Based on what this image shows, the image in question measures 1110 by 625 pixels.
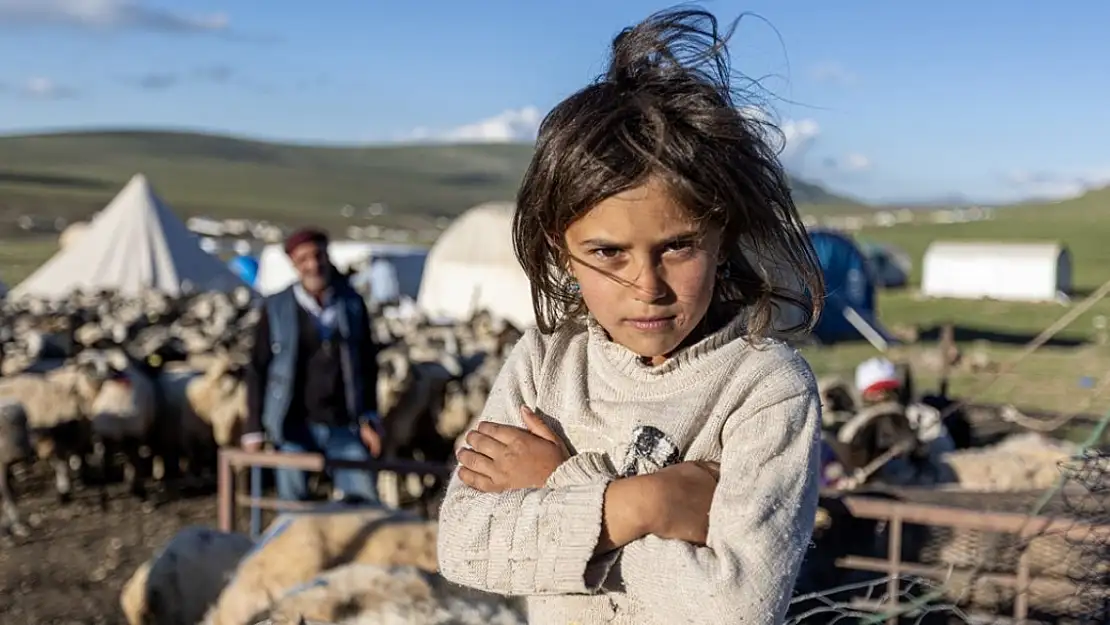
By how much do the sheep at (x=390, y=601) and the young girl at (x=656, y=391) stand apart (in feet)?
4.48

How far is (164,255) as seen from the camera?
25.2 m

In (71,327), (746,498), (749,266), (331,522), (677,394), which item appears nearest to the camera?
(746,498)

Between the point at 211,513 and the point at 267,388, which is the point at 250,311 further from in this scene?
the point at 267,388

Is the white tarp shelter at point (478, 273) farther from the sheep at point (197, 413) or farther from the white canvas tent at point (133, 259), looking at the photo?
the sheep at point (197, 413)

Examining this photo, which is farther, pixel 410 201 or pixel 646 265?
pixel 410 201

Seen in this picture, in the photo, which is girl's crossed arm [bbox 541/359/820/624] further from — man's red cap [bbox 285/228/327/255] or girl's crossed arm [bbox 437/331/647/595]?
man's red cap [bbox 285/228/327/255]

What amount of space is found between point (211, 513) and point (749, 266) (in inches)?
332

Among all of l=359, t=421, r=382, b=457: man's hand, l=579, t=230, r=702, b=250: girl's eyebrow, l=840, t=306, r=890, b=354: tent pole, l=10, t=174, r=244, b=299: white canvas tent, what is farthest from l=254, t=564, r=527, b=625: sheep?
l=10, t=174, r=244, b=299: white canvas tent

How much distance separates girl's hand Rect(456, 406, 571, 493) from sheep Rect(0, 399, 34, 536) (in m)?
7.99

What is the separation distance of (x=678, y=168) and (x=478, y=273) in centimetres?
2043

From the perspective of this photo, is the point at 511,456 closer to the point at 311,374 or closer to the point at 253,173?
the point at 311,374

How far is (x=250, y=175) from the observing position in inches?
5438

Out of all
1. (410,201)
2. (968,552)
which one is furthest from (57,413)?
(410,201)

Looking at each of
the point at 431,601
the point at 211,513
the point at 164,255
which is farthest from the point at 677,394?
the point at 164,255
